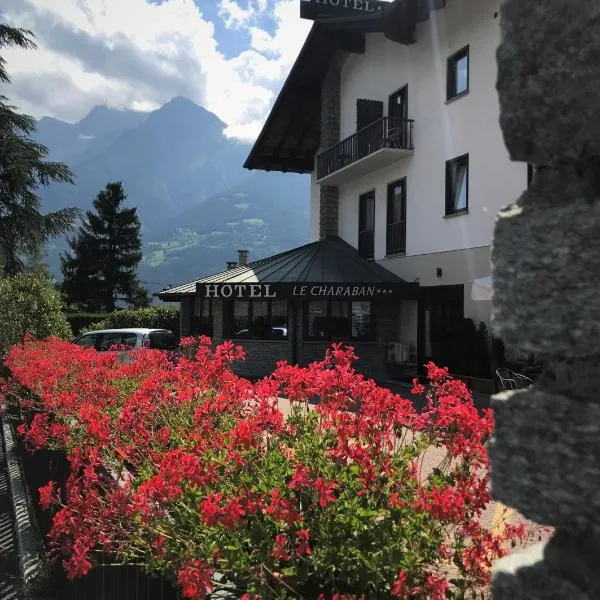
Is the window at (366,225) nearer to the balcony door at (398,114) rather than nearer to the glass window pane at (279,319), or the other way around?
the balcony door at (398,114)

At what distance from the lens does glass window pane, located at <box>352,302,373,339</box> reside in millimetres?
19516

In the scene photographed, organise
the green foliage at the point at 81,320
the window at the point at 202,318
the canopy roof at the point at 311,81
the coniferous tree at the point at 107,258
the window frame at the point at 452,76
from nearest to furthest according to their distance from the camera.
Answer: the window frame at the point at 452,76 → the canopy roof at the point at 311,81 → the window at the point at 202,318 → the green foliage at the point at 81,320 → the coniferous tree at the point at 107,258

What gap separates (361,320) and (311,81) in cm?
1037

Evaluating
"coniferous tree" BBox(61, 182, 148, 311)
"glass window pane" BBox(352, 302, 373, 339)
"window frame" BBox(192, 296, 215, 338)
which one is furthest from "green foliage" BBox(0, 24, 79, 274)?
"coniferous tree" BBox(61, 182, 148, 311)

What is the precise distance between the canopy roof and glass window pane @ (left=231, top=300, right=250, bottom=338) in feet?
27.9

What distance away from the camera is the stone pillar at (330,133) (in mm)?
22969

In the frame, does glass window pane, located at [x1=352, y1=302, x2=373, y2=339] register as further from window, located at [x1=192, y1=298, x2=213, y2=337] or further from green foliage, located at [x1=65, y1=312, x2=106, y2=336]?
green foliage, located at [x1=65, y1=312, x2=106, y2=336]

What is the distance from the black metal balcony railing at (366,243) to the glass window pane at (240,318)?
15.3 feet

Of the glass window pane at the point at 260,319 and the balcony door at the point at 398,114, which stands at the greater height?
the balcony door at the point at 398,114

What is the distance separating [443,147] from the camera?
1680cm

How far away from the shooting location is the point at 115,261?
199 ft

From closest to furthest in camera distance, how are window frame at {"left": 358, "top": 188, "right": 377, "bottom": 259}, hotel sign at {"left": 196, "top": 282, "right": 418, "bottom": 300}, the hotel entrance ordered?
hotel sign at {"left": 196, "top": 282, "right": 418, "bottom": 300}
the hotel entrance
window frame at {"left": 358, "top": 188, "right": 377, "bottom": 259}

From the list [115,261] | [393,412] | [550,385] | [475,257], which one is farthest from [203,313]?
[115,261]

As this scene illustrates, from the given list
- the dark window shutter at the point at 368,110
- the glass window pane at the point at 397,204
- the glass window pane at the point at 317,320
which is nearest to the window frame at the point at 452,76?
the glass window pane at the point at 397,204
